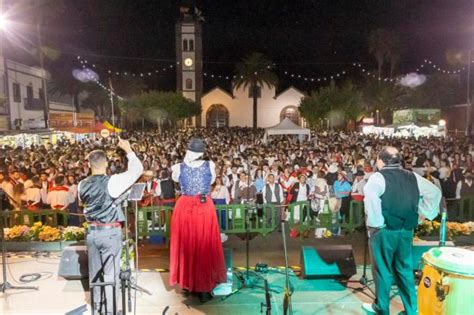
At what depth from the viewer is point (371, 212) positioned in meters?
4.79

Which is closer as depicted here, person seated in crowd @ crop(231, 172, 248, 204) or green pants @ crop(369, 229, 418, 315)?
green pants @ crop(369, 229, 418, 315)

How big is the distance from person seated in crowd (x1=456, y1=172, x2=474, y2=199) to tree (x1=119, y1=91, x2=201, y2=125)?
47.6m

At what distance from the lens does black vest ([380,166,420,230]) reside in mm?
4703

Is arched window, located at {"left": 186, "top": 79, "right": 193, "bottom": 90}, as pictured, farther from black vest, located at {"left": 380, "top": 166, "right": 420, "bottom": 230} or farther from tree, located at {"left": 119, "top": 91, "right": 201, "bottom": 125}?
black vest, located at {"left": 380, "top": 166, "right": 420, "bottom": 230}

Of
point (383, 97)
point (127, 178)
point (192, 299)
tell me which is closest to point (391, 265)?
point (192, 299)

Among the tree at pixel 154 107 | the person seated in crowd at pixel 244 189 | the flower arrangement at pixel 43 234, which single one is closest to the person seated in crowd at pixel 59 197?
the flower arrangement at pixel 43 234

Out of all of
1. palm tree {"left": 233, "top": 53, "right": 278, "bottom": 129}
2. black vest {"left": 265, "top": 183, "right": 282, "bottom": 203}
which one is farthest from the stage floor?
palm tree {"left": 233, "top": 53, "right": 278, "bottom": 129}

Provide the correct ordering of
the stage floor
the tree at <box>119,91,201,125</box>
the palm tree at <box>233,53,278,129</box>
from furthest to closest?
the palm tree at <box>233,53,278,129</box>, the tree at <box>119,91,201,125</box>, the stage floor

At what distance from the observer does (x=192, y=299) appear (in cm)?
576

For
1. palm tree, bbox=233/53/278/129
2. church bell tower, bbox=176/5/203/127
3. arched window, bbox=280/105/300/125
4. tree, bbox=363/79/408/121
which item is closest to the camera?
tree, bbox=363/79/408/121

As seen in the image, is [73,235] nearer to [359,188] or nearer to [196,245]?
[196,245]

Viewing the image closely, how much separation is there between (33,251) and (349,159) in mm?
10227

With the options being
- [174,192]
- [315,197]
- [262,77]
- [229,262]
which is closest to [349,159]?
[315,197]

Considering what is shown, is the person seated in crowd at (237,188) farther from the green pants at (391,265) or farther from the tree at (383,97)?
the tree at (383,97)
